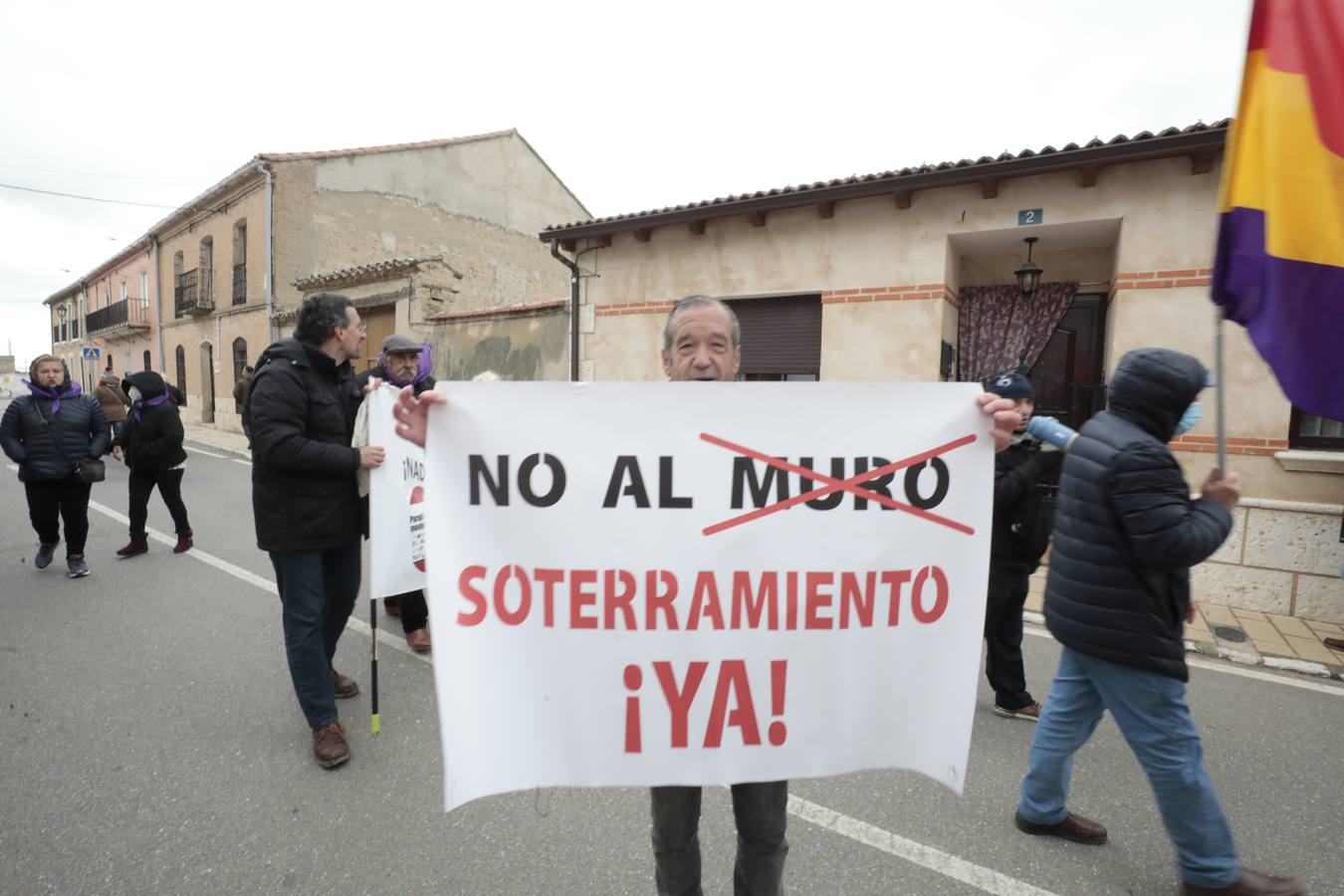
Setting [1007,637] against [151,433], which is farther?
[151,433]

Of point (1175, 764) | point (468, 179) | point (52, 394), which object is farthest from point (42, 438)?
point (468, 179)

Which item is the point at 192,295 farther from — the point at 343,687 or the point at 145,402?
the point at 343,687

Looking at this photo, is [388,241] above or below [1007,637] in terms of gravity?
above

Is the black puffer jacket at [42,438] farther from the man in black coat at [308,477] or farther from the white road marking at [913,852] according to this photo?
the white road marking at [913,852]

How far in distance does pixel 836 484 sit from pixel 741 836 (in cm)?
96

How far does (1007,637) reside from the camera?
3.23 metres

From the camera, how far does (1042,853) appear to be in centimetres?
230

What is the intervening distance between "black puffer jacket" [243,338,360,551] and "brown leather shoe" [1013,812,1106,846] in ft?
9.95

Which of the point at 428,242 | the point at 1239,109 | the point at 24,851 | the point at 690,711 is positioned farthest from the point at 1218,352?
the point at 428,242

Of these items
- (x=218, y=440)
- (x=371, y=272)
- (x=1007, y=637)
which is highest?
(x=371, y=272)

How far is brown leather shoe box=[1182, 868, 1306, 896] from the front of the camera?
201cm

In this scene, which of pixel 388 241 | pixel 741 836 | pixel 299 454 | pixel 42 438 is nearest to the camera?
pixel 741 836

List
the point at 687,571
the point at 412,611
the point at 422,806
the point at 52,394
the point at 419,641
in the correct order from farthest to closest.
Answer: the point at 52,394 → the point at 412,611 → the point at 419,641 → the point at 422,806 → the point at 687,571

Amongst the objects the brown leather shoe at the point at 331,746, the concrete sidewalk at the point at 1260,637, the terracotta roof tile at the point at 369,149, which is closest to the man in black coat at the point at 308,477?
the brown leather shoe at the point at 331,746
